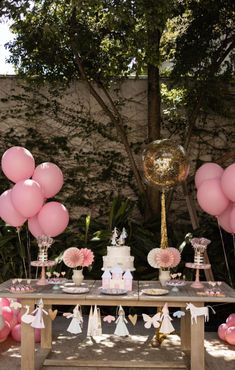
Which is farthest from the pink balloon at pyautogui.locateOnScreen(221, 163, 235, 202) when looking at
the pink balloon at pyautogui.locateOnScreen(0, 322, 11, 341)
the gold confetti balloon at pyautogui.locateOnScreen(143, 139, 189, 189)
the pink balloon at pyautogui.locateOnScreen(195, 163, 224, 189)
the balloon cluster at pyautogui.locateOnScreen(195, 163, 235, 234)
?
the pink balloon at pyautogui.locateOnScreen(0, 322, 11, 341)

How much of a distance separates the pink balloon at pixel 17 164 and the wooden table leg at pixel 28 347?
1281 millimetres

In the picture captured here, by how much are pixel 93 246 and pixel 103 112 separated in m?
2.25

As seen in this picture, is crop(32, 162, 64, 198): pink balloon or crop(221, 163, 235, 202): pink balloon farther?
crop(32, 162, 64, 198): pink balloon

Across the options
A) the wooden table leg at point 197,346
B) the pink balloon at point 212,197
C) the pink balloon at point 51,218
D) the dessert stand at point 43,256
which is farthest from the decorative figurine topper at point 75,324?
the pink balloon at point 212,197

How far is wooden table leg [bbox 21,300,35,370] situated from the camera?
4.54m

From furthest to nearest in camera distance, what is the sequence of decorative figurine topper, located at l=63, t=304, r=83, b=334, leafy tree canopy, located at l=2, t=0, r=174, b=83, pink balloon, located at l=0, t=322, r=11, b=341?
leafy tree canopy, located at l=2, t=0, r=174, b=83 → pink balloon, located at l=0, t=322, r=11, b=341 → decorative figurine topper, located at l=63, t=304, r=83, b=334

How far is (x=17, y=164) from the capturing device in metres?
5.25

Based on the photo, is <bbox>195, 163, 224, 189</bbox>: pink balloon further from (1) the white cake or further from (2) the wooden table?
(2) the wooden table

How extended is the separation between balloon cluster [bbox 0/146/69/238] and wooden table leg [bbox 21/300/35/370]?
3.17ft

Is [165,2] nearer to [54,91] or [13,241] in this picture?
[54,91]

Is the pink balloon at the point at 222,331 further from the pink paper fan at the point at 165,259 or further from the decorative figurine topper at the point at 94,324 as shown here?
the decorative figurine topper at the point at 94,324

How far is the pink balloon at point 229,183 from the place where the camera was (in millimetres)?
5023

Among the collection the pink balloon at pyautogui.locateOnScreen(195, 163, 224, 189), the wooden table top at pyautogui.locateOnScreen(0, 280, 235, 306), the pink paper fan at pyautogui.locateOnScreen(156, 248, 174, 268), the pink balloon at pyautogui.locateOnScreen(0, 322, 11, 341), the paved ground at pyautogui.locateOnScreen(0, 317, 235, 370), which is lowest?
the paved ground at pyautogui.locateOnScreen(0, 317, 235, 370)

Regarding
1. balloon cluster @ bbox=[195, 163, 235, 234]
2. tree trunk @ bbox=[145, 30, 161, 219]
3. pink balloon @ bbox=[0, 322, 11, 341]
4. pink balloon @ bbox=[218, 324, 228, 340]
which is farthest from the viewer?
tree trunk @ bbox=[145, 30, 161, 219]
